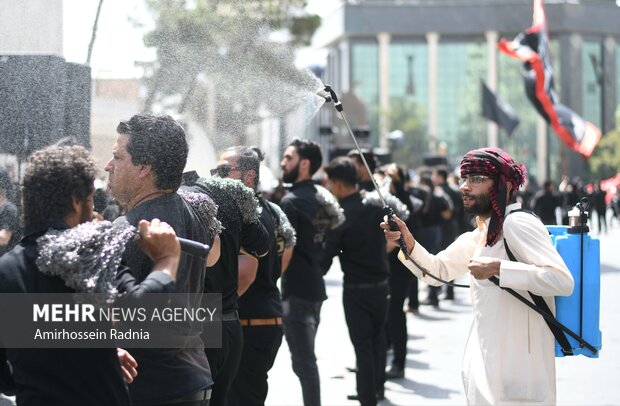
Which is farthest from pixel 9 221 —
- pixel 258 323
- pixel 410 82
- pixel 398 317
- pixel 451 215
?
pixel 410 82

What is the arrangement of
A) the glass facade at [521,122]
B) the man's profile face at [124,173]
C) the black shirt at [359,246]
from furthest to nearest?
the glass facade at [521,122]
the black shirt at [359,246]
the man's profile face at [124,173]

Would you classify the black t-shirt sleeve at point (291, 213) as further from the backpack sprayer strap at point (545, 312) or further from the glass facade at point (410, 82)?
the glass facade at point (410, 82)

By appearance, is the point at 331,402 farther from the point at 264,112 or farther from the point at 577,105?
the point at 577,105

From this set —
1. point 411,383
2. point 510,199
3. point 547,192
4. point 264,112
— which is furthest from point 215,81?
point 547,192

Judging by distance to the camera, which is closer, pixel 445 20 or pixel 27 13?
pixel 27 13

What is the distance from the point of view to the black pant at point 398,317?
393 inches

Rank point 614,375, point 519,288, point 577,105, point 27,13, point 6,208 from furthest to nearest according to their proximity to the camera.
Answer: point 577,105, point 614,375, point 27,13, point 6,208, point 519,288

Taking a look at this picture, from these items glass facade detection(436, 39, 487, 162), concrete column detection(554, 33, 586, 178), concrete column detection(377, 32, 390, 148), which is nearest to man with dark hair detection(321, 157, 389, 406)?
concrete column detection(377, 32, 390, 148)

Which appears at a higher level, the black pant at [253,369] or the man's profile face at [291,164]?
the man's profile face at [291,164]

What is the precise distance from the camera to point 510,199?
15.9 feet

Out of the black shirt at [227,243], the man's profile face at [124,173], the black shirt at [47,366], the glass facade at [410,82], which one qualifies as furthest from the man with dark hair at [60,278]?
the glass facade at [410,82]

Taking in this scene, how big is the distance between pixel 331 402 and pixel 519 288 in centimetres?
437

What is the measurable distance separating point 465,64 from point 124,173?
346 feet

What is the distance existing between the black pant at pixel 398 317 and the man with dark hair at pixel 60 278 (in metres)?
6.67
